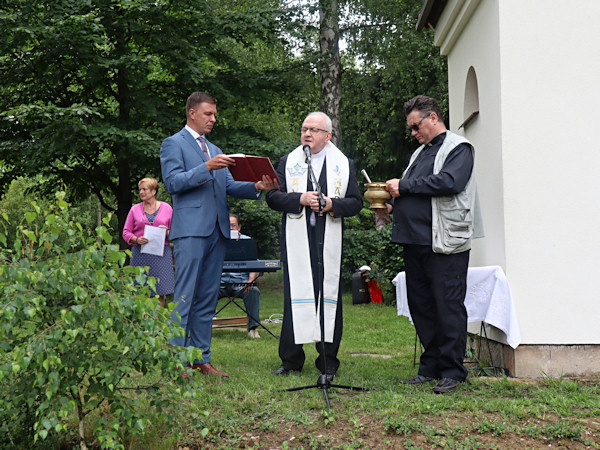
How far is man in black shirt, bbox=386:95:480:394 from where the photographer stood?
16.4 feet

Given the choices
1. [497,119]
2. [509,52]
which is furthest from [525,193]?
[509,52]

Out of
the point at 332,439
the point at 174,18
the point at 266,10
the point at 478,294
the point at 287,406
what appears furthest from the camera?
the point at 266,10

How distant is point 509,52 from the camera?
5535 millimetres

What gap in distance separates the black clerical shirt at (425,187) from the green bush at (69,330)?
2244 millimetres

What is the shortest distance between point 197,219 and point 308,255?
96cm

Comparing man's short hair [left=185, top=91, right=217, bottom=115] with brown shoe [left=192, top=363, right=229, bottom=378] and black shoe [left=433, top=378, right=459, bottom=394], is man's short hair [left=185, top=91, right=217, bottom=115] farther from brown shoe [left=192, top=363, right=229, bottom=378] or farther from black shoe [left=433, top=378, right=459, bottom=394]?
black shoe [left=433, top=378, right=459, bottom=394]

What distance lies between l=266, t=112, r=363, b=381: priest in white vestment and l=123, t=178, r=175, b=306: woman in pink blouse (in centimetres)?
294

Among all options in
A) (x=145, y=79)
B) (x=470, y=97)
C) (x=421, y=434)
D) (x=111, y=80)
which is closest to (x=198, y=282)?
(x=421, y=434)

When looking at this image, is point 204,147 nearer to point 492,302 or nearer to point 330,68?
point 492,302

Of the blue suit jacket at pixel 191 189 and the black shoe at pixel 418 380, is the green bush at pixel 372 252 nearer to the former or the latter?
the black shoe at pixel 418 380

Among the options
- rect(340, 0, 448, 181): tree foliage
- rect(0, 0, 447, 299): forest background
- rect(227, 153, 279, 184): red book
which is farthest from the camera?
rect(340, 0, 448, 181): tree foliage

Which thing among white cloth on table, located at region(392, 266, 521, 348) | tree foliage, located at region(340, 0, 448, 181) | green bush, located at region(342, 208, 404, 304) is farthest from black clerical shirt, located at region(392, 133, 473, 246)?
tree foliage, located at region(340, 0, 448, 181)

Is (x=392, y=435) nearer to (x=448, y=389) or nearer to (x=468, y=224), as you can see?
(x=448, y=389)

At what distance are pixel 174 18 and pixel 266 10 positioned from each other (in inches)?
79.9
